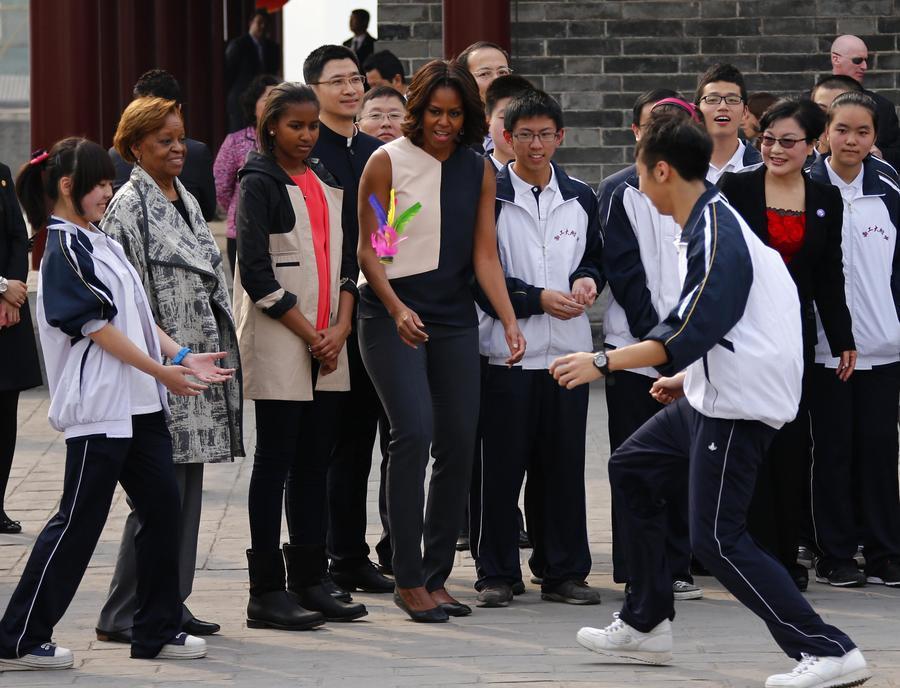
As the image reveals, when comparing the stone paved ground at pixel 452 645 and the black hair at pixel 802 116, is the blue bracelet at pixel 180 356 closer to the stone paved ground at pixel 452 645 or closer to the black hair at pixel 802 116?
the stone paved ground at pixel 452 645

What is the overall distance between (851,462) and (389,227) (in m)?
2.08

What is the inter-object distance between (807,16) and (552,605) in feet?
23.2

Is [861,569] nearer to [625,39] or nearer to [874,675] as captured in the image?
[874,675]

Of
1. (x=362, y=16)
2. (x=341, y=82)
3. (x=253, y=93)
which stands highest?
(x=362, y=16)

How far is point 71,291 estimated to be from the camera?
490 cm

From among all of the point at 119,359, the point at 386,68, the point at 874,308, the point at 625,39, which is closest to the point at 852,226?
the point at 874,308

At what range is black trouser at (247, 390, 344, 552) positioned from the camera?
18.1 feet

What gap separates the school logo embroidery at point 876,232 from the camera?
622cm

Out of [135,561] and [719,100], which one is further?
[719,100]

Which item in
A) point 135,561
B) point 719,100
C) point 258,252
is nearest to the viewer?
point 135,561

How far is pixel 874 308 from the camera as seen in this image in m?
6.24

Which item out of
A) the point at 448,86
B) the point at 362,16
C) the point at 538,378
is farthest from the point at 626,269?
the point at 362,16

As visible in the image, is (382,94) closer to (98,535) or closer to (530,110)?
(530,110)

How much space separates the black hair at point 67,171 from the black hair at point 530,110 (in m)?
1.51
